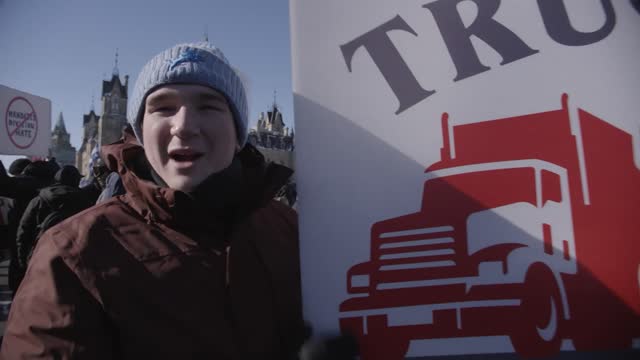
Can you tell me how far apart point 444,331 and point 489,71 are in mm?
490

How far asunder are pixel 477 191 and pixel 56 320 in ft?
2.78

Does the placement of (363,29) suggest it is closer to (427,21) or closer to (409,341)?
(427,21)

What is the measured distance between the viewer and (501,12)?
85cm

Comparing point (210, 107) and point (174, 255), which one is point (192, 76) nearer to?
point (210, 107)

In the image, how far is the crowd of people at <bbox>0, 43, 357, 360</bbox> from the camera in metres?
0.92

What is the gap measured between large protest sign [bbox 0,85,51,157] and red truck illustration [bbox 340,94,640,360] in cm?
766

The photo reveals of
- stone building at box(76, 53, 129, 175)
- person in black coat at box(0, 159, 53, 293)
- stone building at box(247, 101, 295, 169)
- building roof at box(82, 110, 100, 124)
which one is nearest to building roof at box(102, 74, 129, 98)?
stone building at box(76, 53, 129, 175)

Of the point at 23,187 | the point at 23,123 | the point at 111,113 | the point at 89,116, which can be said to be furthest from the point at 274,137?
the point at 23,187

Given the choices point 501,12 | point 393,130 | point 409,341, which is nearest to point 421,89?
point 393,130

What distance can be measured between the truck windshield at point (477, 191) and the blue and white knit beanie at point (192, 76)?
1.86ft

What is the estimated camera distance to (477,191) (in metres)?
0.85

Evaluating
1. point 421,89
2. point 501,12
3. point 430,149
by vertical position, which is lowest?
point 430,149

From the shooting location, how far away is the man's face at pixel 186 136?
105 centimetres

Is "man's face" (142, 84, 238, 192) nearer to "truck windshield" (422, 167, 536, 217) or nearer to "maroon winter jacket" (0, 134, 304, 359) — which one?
"maroon winter jacket" (0, 134, 304, 359)
